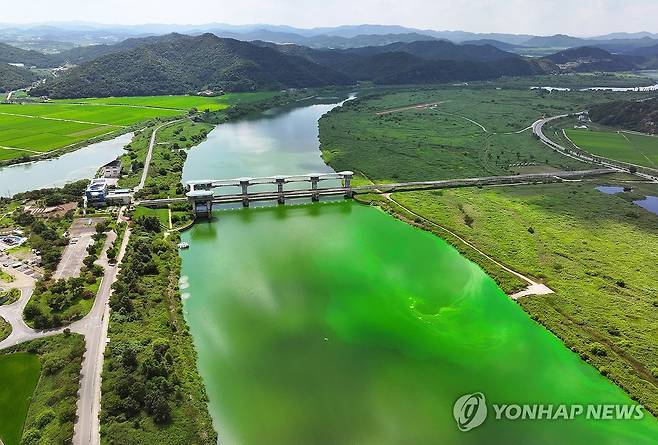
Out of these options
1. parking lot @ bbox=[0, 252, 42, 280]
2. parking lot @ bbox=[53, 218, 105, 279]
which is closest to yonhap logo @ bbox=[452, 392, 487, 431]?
parking lot @ bbox=[53, 218, 105, 279]

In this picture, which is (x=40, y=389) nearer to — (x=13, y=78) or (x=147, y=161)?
(x=147, y=161)

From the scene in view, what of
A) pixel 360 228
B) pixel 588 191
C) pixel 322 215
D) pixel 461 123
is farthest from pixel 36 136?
pixel 588 191

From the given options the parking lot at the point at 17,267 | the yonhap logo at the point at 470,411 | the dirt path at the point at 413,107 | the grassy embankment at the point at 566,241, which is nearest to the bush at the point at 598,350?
the grassy embankment at the point at 566,241

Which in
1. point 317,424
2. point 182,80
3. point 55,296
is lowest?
point 317,424

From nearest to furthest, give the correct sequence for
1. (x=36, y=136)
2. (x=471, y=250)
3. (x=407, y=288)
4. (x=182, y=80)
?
(x=407, y=288) → (x=471, y=250) → (x=36, y=136) → (x=182, y=80)

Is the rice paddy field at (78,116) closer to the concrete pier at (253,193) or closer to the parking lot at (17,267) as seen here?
the concrete pier at (253,193)

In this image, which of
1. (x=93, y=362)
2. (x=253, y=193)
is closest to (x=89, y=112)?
(x=253, y=193)

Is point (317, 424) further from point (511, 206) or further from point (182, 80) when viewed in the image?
point (182, 80)

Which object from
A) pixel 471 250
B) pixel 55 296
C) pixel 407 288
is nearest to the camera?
pixel 55 296
